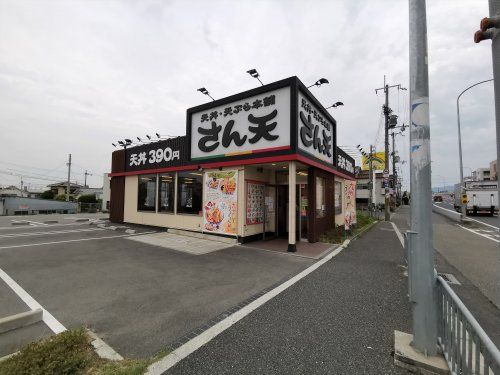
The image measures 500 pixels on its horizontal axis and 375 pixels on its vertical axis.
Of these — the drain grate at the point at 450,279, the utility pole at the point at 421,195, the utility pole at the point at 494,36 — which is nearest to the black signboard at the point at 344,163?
the drain grate at the point at 450,279

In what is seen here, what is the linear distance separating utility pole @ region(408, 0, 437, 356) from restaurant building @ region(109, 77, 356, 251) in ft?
Answer: 16.8

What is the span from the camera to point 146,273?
20.0 feet

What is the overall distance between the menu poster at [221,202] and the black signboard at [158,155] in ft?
6.92

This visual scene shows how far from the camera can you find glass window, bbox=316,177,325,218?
433 inches

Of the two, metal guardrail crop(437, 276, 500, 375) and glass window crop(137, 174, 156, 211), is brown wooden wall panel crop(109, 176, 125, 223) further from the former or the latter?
metal guardrail crop(437, 276, 500, 375)

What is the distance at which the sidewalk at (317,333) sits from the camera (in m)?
2.80

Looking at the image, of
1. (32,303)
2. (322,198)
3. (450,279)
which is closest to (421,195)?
(450,279)

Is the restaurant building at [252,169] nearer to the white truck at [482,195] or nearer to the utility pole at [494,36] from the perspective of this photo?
the utility pole at [494,36]

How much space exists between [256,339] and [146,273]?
12.5ft

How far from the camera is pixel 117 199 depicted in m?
16.3

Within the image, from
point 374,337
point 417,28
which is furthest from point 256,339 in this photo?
point 417,28

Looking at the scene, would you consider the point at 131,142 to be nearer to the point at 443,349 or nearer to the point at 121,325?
the point at 121,325

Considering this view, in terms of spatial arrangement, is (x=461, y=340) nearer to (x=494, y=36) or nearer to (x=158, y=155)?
(x=494, y=36)

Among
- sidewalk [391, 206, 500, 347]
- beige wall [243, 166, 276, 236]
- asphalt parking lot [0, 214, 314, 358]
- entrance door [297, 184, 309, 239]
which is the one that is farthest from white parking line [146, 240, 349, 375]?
entrance door [297, 184, 309, 239]
